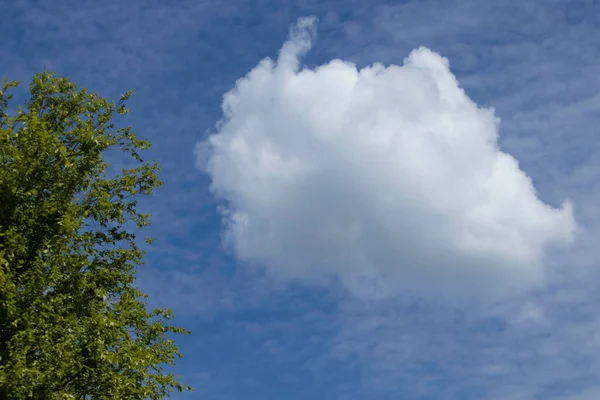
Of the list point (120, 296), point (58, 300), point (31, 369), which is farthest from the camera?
point (120, 296)

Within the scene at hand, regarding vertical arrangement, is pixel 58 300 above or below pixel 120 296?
below

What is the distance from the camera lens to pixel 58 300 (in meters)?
28.5

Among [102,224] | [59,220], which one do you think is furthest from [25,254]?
[102,224]

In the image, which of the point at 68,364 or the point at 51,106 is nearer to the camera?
the point at 68,364

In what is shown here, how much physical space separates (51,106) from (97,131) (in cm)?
324

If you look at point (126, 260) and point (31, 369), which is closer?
point (31, 369)

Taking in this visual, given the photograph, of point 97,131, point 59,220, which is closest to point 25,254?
point 59,220

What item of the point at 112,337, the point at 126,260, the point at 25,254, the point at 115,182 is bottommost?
the point at 112,337

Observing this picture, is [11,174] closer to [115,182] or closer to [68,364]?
[115,182]

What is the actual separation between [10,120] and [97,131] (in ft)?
13.2

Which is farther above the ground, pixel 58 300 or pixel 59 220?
pixel 59 220

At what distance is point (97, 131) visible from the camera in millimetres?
34188

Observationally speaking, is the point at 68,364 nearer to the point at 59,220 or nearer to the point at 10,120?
the point at 59,220

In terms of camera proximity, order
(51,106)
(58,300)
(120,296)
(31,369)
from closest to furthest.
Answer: (31,369) < (58,300) < (120,296) < (51,106)
